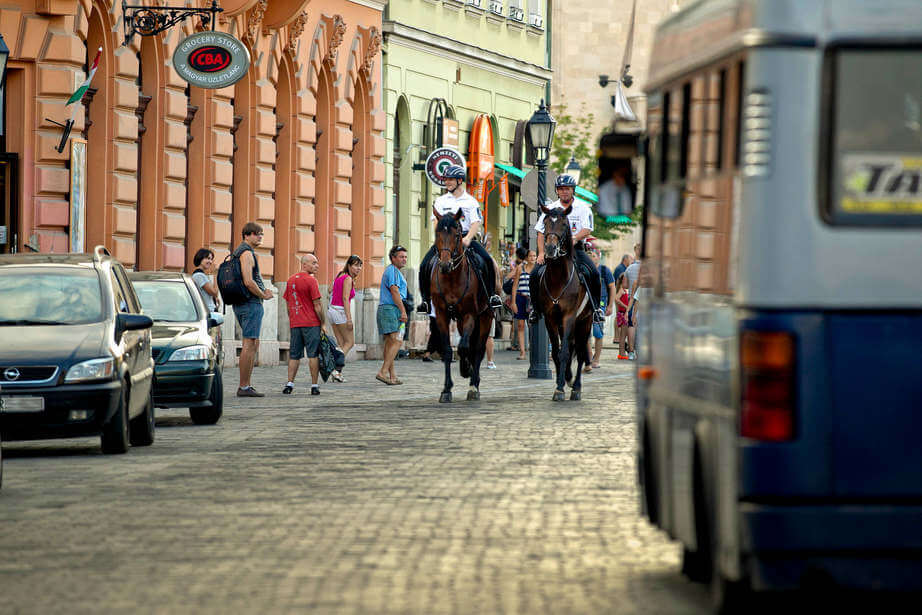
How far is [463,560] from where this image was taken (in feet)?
33.0

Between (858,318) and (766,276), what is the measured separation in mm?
344

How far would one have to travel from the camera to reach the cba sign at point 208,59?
3009 centimetres

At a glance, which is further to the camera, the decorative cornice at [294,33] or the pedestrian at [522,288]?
the pedestrian at [522,288]

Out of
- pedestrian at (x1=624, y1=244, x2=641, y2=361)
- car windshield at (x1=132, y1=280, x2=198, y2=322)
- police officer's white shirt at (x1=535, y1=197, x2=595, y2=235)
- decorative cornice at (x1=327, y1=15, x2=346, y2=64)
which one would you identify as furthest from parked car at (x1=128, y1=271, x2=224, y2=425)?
decorative cornice at (x1=327, y1=15, x2=346, y2=64)

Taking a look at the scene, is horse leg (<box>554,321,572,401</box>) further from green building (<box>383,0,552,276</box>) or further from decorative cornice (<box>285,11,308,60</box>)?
green building (<box>383,0,552,276</box>)

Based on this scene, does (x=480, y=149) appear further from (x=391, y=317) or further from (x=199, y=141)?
(x=391, y=317)

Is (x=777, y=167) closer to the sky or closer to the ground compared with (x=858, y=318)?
closer to the sky

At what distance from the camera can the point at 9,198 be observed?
27.7m

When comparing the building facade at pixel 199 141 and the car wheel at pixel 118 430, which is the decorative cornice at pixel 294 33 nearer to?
the building facade at pixel 199 141

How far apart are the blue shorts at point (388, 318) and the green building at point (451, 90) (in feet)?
46.8

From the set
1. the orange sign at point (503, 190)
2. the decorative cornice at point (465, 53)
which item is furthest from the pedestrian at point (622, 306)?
the orange sign at point (503, 190)

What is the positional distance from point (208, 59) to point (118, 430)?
1451cm

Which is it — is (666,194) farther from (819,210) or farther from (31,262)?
(31,262)

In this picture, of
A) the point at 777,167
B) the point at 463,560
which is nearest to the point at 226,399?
the point at 463,560
